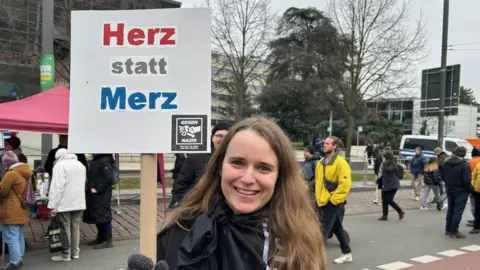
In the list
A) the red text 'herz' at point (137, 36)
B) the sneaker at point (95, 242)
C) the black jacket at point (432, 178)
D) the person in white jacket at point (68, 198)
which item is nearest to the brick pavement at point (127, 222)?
the sneaker at point (95, 242)

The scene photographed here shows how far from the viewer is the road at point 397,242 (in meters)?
6.44

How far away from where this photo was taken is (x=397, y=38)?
22.0 metres

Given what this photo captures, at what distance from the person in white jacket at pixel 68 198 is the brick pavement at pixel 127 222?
901mm

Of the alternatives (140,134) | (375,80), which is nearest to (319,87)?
(375,80)

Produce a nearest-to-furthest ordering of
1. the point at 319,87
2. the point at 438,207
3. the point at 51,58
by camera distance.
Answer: the point at 51,58 < the point at 438,207 < the point at 319,87

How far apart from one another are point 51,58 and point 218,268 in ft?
28.1

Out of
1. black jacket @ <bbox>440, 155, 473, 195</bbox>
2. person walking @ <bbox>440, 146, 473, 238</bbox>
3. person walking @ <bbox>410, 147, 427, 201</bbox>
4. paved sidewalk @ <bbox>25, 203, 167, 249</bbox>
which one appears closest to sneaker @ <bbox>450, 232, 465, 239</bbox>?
person walking @ <bbox>440, 146, 473, 238</bbox>

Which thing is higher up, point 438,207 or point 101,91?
point 101,91

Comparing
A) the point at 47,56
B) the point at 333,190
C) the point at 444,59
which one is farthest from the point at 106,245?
the point at 444,59

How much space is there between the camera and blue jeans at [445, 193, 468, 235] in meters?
8.32

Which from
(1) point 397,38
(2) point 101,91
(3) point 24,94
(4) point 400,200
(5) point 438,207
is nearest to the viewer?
(2) point 101,91

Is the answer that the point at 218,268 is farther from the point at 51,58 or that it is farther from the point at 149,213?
the point at 51,58

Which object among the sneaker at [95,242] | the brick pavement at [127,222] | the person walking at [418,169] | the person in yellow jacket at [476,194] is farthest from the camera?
the person walking at [418,169]

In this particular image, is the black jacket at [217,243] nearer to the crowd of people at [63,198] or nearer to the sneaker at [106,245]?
the crowd of people at [63,198]
